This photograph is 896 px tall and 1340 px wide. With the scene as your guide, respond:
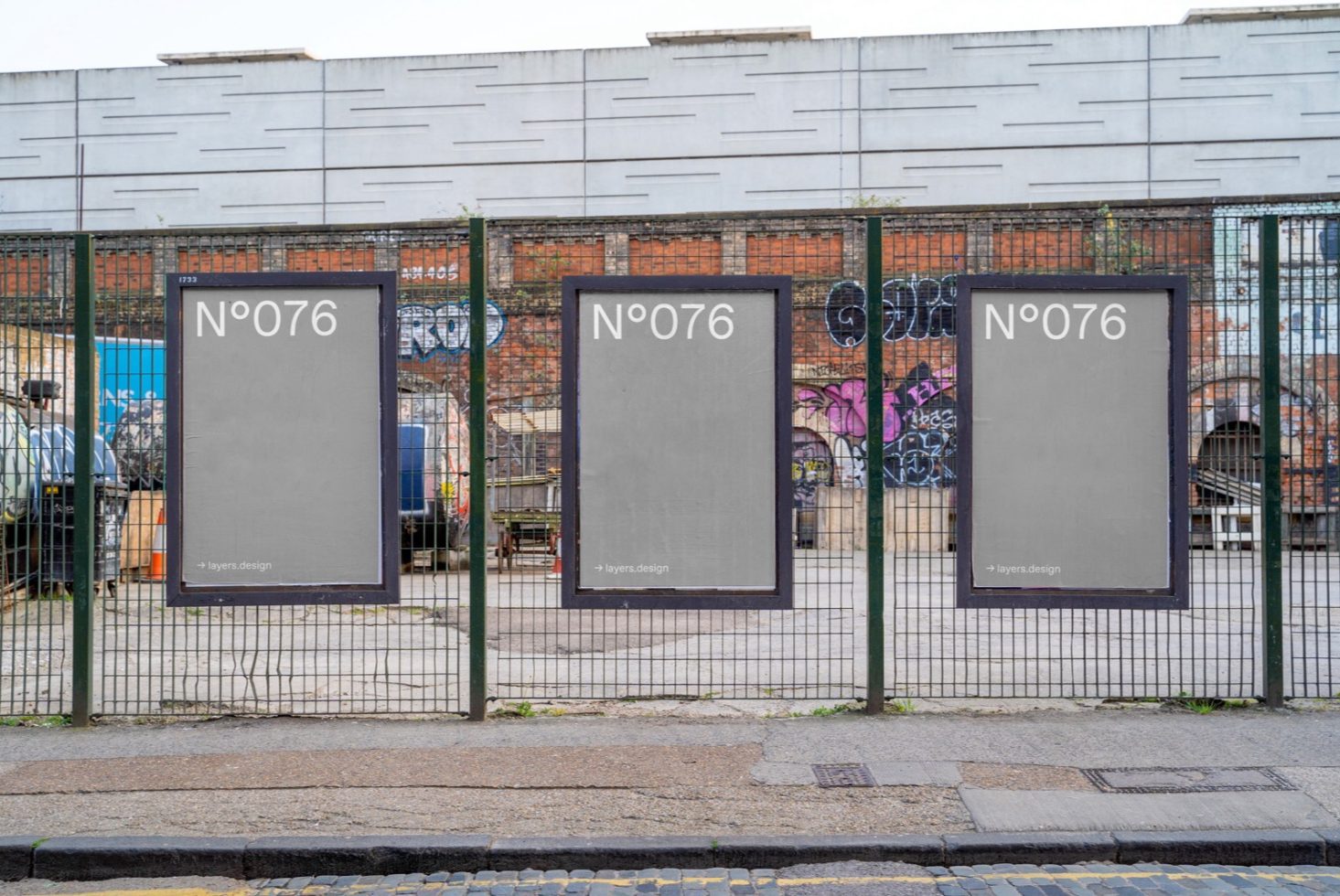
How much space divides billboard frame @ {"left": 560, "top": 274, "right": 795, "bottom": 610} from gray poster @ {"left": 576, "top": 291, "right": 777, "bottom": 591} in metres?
0.03

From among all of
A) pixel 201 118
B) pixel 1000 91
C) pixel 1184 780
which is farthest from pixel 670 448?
pixel 201 118

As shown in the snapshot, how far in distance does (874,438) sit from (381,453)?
3.02 meters

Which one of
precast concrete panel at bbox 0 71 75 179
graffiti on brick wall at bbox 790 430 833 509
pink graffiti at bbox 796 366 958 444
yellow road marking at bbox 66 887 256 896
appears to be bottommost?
yellow road marking at bbox 66 887 256 896

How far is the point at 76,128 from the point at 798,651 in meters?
25.7

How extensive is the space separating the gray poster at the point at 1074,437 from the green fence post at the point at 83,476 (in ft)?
17.9

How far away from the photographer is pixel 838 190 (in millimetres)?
26281

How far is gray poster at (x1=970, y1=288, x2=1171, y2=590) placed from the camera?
6.94 m

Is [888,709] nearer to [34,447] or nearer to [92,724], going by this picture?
[92,724]

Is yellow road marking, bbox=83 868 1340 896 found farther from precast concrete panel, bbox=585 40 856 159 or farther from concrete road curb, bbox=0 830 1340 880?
precast concrete panel, bbox=585 40 856 159

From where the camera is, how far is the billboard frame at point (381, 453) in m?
6.86

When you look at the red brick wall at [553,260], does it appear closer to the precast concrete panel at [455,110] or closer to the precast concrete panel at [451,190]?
the precast concrete panel at [451,190]

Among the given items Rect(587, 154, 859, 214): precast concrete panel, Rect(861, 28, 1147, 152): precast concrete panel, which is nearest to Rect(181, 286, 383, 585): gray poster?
Rect(587, 154, 859, 214): precast concrete panel

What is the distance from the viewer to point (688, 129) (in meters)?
26.9

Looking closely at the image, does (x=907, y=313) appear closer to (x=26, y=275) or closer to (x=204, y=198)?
(x=26, y=275)
